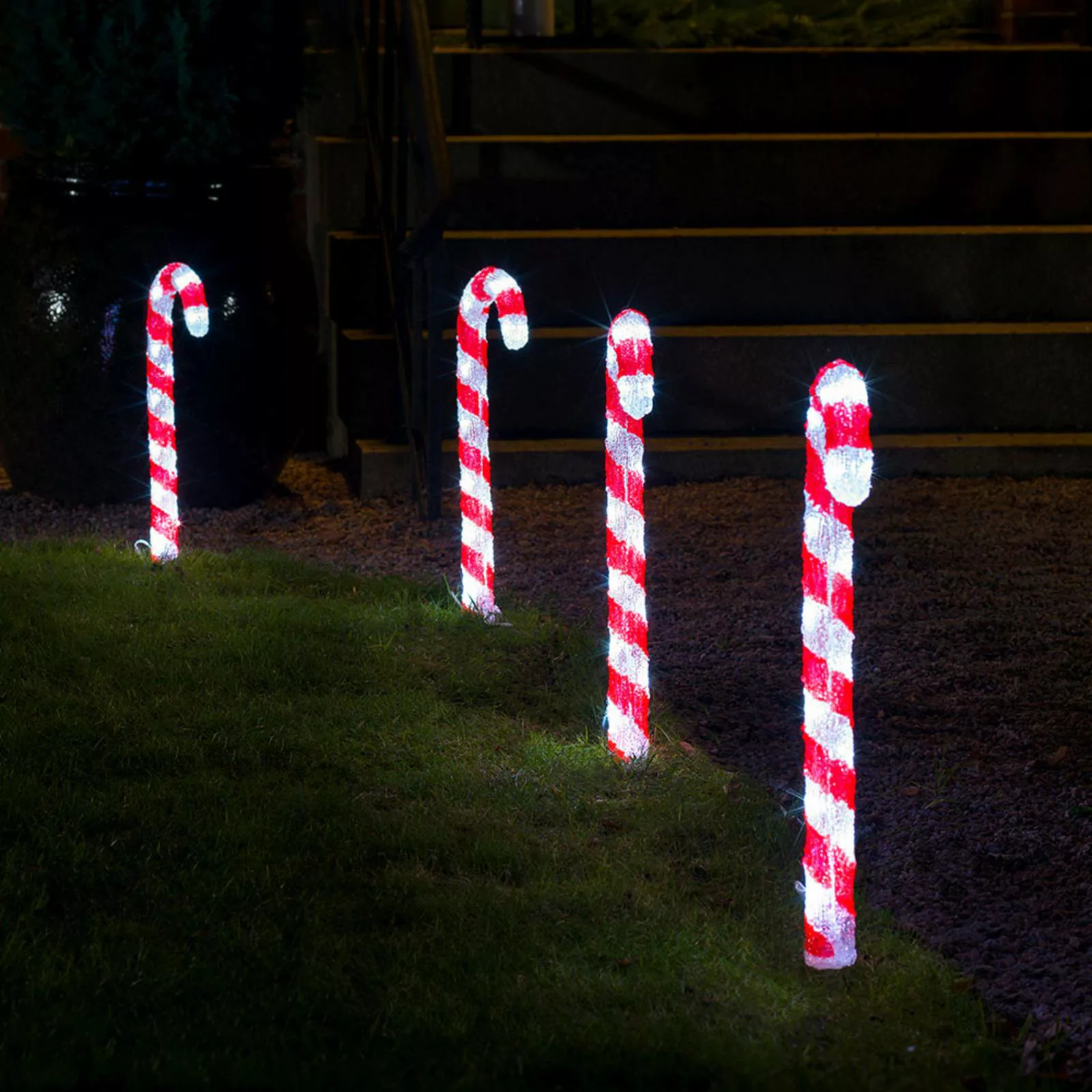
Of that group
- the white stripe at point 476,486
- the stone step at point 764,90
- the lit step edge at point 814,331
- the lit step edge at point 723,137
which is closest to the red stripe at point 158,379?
the white stripe at point 476,486

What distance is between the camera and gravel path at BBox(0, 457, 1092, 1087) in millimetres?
4461

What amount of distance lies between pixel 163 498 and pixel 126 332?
4.08 ft

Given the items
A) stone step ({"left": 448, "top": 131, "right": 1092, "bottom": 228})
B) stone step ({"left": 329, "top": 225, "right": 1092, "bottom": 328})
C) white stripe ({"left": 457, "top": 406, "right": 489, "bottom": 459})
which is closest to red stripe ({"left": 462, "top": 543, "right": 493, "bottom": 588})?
white stripe ({"left": 457, "top": 406, "right": 489, "bottom": 459})

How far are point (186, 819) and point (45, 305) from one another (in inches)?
165

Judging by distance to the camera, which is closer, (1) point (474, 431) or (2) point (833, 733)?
(2) point (833, 733)

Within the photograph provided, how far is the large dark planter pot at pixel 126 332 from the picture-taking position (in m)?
8.28

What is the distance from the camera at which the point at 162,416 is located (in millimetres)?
7402

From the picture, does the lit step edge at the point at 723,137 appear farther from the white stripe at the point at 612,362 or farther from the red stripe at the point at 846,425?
the red stripe at the point at 846,425

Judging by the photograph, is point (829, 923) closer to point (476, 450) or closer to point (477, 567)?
point (477, 567)

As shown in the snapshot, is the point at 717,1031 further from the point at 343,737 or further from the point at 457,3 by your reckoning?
the point at 457,3

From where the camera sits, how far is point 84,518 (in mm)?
8273

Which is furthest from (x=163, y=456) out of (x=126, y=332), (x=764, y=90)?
(x=764, y=90)

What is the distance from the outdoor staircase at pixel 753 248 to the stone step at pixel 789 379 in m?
0.01

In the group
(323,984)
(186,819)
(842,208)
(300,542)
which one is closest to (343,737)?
(186,819)
